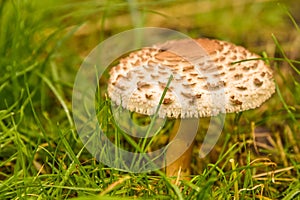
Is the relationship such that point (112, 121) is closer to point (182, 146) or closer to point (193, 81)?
point (193, 81)

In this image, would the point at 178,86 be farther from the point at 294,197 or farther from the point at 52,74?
the point at 52,74

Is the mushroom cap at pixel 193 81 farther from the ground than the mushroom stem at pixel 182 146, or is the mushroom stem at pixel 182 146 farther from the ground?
the mushroom cap at pixel 193 81

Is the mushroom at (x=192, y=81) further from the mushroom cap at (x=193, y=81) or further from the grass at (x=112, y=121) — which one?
the grass at (x=112, y=121)

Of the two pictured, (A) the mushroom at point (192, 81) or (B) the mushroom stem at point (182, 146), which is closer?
(A) the mushroom at point (192, 81)

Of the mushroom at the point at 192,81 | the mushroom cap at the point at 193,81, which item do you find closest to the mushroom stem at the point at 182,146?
the mushroom at the point at 192,81

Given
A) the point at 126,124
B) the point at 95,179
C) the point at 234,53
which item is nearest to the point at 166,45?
the point at 234,53

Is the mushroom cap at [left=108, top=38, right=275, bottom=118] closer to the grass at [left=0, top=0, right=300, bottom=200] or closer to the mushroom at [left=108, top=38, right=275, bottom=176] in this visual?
the mushroom at [left=108, top=38, right=275, bottom=176]
